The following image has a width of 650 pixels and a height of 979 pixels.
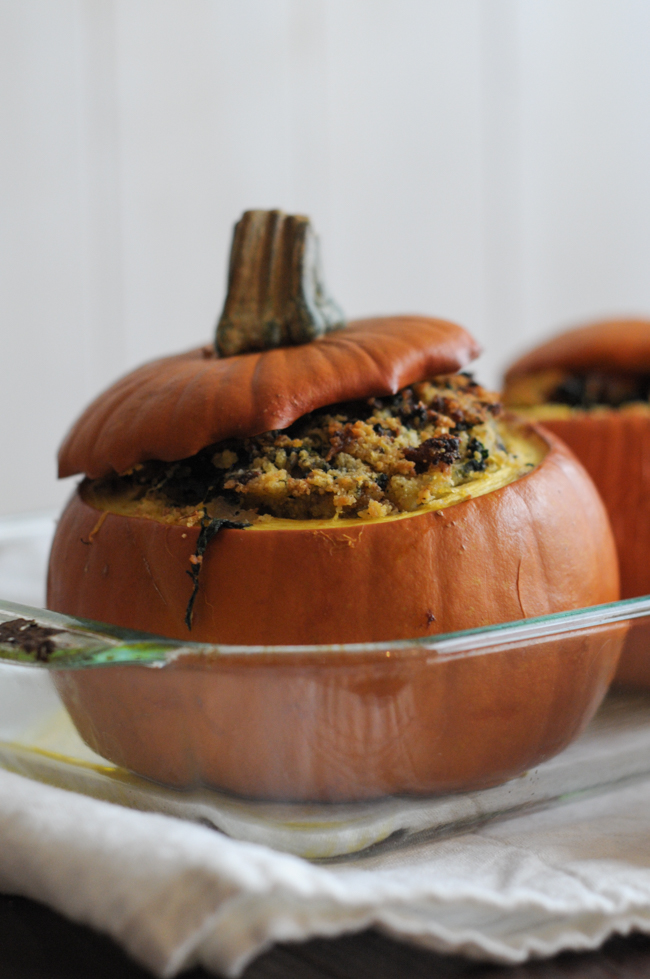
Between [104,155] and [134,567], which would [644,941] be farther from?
[104,155]

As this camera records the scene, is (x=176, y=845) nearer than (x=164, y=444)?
Yes

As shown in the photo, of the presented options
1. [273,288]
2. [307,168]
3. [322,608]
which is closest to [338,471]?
[322,608]

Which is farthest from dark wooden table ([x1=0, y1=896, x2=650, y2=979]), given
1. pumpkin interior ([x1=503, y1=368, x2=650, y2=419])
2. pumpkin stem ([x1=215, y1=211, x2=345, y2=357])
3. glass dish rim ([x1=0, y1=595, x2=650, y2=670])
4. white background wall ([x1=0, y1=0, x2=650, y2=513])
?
white background wall ([x1=0, y1=0, x2=650, y2=513])

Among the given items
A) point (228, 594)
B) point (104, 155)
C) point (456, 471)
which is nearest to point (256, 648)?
point (228, 594)

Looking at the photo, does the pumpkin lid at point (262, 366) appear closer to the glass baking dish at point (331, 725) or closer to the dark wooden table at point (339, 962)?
the glass baking dish at point (331, 725)

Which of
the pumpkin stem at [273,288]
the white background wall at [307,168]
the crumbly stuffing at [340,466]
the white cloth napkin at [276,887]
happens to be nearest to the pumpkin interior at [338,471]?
the crumbly stuffing at [340,466]

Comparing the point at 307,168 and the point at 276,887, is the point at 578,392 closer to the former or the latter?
the point at 276,887
